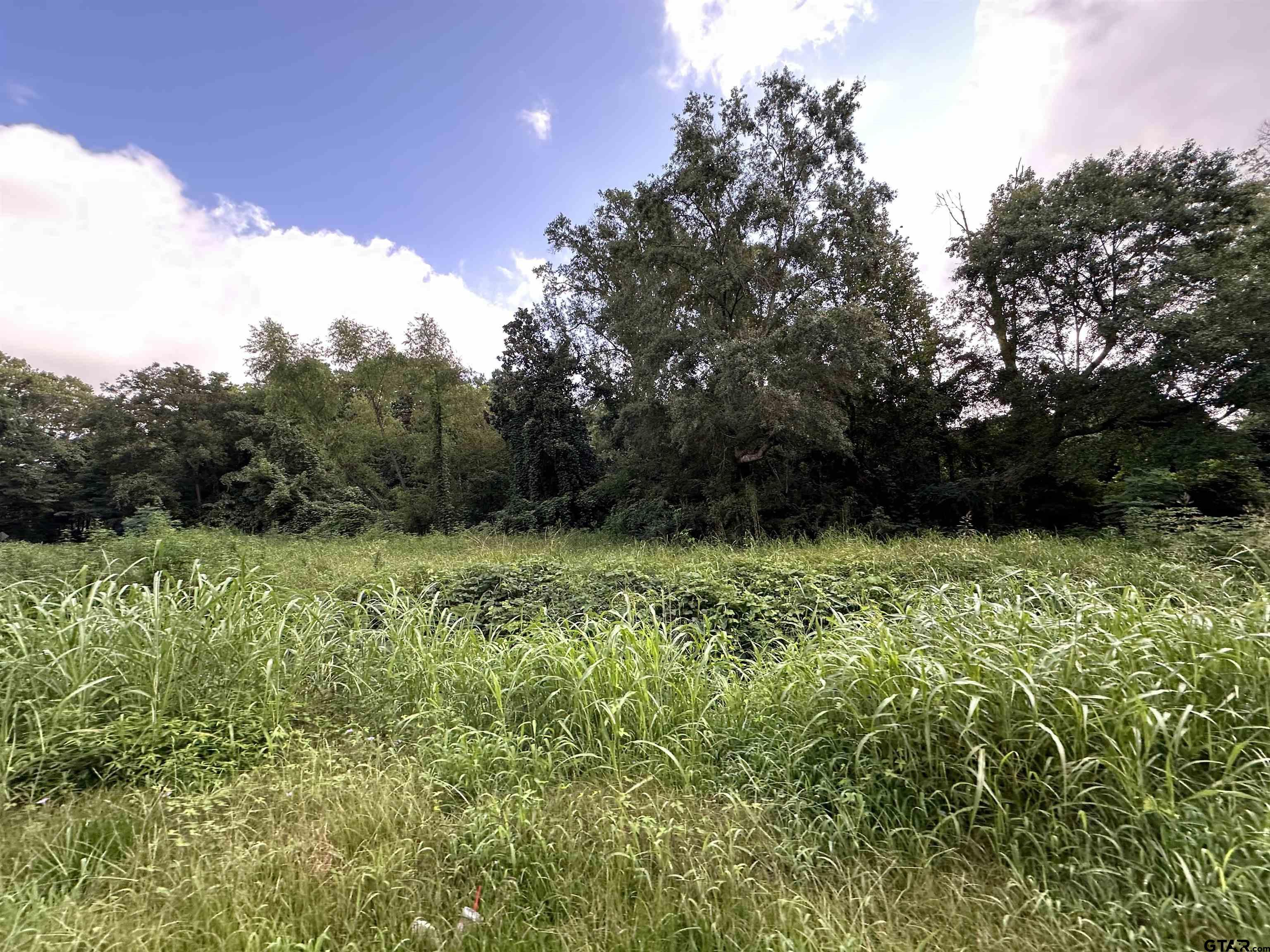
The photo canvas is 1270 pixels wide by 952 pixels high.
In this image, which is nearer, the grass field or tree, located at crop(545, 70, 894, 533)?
the grass field

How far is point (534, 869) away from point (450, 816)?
1.50 feet

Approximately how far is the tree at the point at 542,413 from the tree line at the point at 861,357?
0.31 feet

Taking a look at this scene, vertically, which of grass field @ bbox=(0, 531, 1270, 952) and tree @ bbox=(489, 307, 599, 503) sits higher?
tree @ bbox=(489, 307, 599, 503)

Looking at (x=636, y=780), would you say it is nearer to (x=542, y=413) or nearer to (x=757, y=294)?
(x=757, y=294)

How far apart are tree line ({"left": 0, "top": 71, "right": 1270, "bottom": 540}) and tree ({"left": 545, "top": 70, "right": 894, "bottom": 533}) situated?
60 mm

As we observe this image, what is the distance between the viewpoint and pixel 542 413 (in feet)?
62.6

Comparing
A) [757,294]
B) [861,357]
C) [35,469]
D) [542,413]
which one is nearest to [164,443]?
[35,469]

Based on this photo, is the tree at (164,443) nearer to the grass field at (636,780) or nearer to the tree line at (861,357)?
the tree line at (861,357)

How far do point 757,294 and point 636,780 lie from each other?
11.9 metres

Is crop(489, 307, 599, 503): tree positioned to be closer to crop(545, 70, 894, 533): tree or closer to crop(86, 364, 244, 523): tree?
crop(545, 70, 894, 533): tree

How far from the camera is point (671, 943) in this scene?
153 centimetres

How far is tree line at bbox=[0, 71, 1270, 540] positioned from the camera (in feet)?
30.7

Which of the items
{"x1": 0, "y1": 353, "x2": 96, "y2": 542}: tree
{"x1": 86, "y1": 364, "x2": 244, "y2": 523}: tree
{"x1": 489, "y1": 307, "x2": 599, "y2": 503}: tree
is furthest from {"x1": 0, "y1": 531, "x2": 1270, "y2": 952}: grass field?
{"x1": 0, "y1": 353, "x2": 96, "y2": 542}: tree

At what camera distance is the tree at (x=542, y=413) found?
1905 cm
